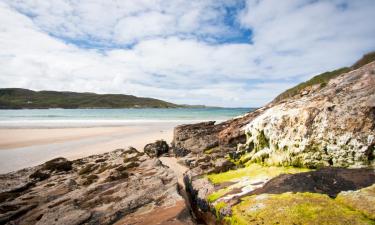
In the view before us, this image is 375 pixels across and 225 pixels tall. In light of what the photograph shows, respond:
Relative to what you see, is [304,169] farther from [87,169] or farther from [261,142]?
[87,169]

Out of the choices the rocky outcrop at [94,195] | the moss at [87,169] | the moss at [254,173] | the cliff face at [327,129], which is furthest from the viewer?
the moss at [87,169]

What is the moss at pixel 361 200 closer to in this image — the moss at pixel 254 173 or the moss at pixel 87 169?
the moss at pixel 254 173

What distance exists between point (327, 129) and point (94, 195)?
764 centimetres

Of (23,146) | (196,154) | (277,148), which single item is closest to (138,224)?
(277,148)

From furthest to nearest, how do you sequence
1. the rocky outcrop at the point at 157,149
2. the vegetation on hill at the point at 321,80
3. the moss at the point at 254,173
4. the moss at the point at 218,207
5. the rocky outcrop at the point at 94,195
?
the vegetation on hill at the point at 321,80 → the rocky outcrop at the point at 157,149 → the moss at the point at 254,173 → the rocky outcrop at the point at 94,195 → the moss at the point at 218,207

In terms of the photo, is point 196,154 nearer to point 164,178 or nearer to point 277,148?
point 164,178

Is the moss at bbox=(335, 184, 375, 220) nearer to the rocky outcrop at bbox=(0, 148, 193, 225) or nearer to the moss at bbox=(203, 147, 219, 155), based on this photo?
the rocky outcrop at bbox=(0, 148, 193, 225)

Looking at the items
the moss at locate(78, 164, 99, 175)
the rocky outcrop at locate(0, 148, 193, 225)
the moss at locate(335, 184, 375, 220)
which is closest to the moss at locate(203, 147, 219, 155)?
the rocky outcrop at locate(0, 148, 193, 225)

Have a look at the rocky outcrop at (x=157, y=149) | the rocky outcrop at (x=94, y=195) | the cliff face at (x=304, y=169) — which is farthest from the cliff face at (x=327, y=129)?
the rocky outcrop at (x=157, y=149)

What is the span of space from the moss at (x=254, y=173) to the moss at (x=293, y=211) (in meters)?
1.84

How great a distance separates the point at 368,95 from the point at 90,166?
446 inches

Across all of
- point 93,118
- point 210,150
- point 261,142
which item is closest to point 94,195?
point 261,142

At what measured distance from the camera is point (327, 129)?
281 inches

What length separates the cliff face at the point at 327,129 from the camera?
21.5 feet
